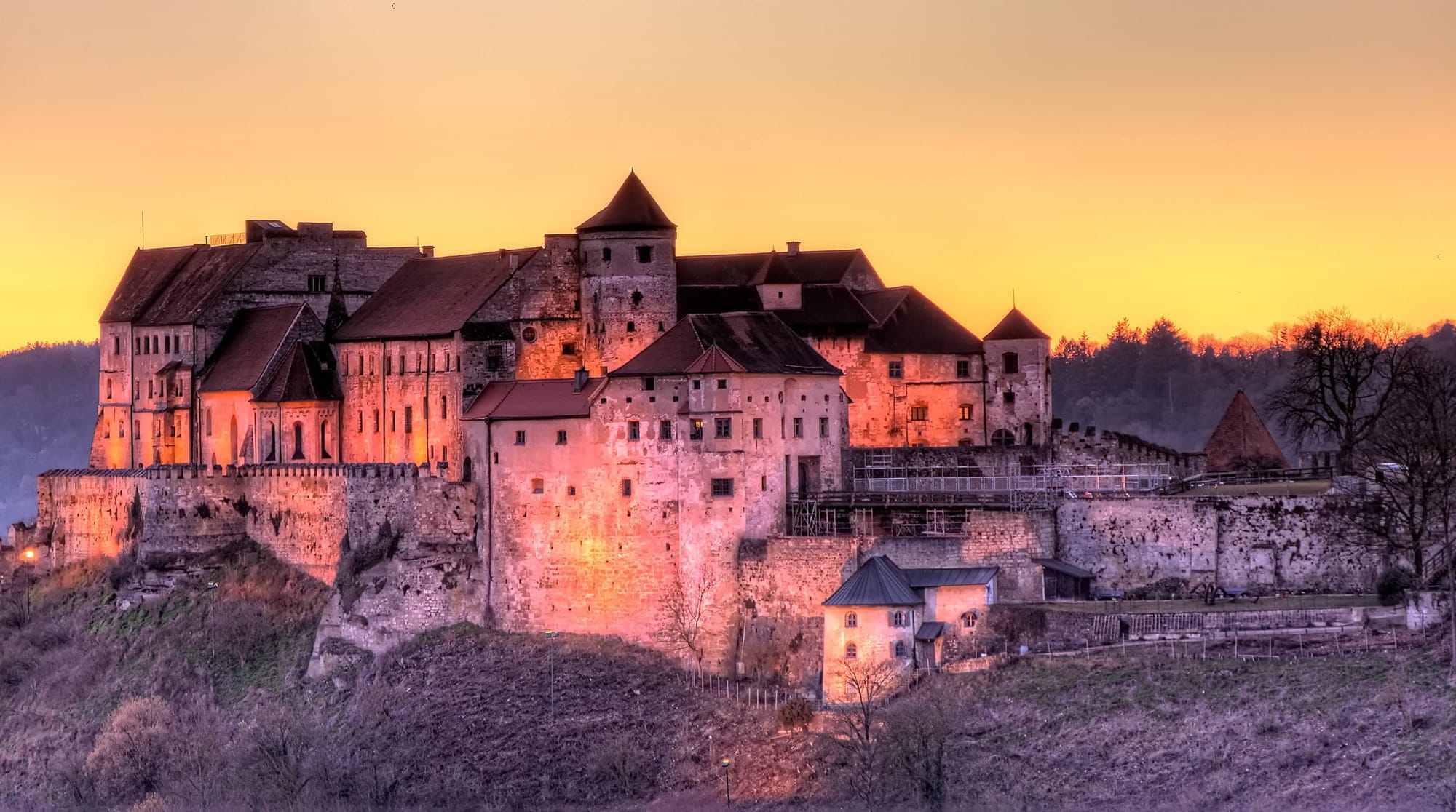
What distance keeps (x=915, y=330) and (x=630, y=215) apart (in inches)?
493

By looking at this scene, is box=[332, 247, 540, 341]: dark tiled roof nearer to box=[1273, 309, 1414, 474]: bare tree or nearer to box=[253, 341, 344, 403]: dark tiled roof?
box=[253, 341, 344, 403]: dark tiled roof

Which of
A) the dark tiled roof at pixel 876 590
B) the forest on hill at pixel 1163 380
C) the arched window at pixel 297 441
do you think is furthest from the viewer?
the forest on hill at pixel 1163 380

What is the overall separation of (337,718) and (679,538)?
12.8m

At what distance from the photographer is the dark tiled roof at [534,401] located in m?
82.9

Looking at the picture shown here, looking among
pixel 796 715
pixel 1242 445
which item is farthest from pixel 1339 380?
pixel 796 715

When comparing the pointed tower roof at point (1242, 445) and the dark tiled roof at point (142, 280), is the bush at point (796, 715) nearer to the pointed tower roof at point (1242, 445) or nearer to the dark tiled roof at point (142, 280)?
the pointed tower roof at point (1242, 445)

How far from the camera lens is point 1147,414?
476 ft

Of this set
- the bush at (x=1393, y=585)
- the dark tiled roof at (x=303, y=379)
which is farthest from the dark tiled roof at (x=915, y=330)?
Answer: the bush at (x=1393, y=585)

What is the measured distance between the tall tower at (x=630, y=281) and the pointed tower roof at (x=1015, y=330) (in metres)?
12.4

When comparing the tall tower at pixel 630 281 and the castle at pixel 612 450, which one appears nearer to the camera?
the castle at pixel 612 450

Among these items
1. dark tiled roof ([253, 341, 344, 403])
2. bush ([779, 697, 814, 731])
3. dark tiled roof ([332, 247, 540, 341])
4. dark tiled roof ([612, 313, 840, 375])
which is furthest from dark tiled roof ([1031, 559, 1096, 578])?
dark tiled roof ([253, 341, 344, 403])

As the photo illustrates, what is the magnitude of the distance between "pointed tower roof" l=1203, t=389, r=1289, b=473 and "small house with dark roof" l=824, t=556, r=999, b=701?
14971 millimetres

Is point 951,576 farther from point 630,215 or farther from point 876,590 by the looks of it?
point 630,215

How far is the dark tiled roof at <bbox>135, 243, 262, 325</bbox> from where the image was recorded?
103188 millimetres
